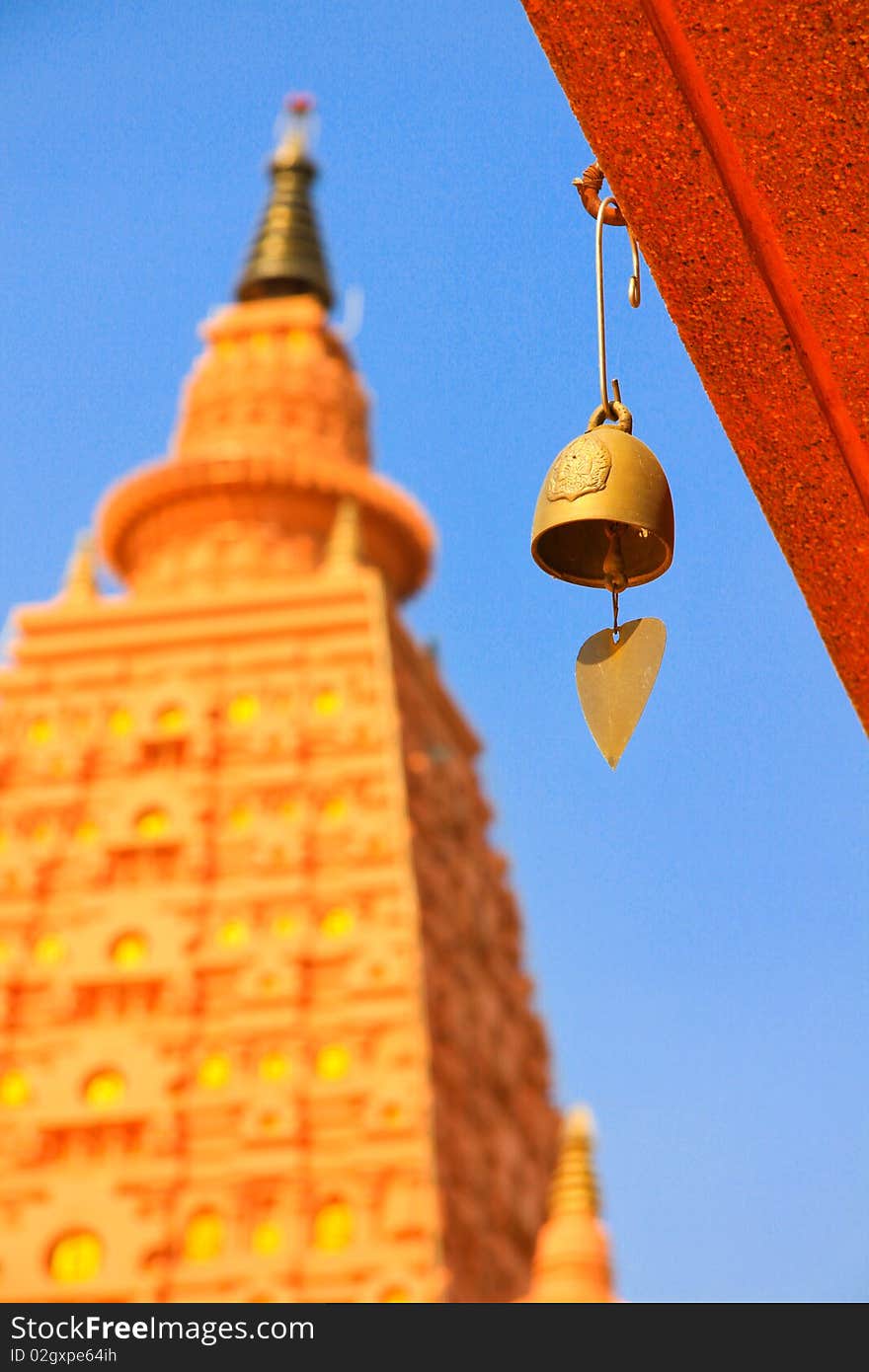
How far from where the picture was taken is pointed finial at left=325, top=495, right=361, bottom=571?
3212 cm

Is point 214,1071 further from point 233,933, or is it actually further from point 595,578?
point 595,578

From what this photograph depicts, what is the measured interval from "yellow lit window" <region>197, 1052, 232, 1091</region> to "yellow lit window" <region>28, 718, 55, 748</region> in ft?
21.5

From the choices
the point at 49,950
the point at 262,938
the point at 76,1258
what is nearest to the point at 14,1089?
→ the point at 49,950

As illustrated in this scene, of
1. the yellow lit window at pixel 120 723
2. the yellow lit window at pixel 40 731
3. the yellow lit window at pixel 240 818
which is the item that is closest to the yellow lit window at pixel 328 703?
the yellow lit window at pixel 240 818

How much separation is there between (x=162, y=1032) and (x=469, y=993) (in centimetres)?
470

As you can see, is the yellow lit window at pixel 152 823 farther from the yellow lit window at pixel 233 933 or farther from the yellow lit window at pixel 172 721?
the yellow lit window at pixel 233 933

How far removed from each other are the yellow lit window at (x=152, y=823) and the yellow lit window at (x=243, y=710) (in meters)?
1.96

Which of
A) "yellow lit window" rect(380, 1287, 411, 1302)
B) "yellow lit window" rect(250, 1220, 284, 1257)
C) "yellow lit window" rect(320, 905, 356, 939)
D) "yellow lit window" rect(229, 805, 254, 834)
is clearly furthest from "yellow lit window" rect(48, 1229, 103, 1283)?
"yellow lit window" rect(229, 805, 254, 834)

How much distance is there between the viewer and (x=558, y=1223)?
23531 millimetres

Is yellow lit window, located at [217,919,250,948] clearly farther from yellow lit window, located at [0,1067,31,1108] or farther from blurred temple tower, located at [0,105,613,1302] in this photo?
yellow lit window, located at [0,1067,31,1108]

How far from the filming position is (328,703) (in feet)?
99.9

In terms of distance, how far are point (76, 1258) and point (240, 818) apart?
702 cm
